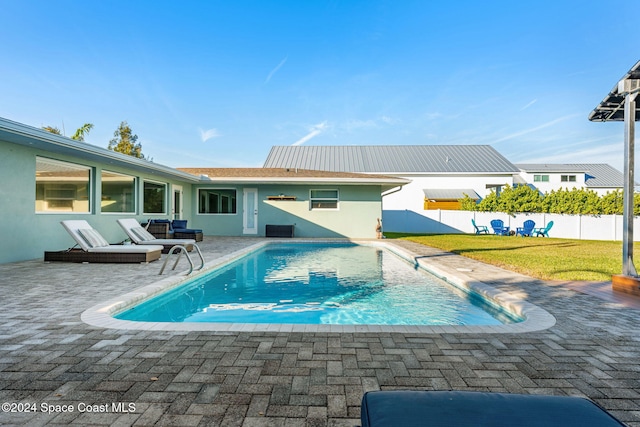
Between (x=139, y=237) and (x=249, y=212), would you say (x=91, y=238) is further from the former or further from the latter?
(x=249, y=212)

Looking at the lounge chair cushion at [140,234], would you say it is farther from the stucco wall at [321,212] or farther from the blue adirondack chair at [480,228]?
the blue adirondack chair at [480,228]

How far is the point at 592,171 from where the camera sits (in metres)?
33.5

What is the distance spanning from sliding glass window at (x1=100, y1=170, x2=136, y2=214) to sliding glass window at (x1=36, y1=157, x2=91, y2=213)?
0.60 m

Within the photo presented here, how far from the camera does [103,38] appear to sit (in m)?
14.0

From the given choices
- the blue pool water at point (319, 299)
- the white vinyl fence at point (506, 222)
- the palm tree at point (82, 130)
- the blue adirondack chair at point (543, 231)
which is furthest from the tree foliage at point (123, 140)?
the blue adirondack chair at point (543, 231)

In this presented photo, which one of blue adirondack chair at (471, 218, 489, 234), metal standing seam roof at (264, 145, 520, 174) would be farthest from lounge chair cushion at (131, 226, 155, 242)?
metal standing seam roof at (264, 145, 520, 174)

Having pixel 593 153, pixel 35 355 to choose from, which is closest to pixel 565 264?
pixel 35 355

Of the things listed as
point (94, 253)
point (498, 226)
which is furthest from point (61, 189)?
point (498, 226)

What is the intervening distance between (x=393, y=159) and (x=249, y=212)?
1534 centimetres

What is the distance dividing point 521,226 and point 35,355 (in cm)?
2160

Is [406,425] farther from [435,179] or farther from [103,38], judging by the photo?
[435,179]

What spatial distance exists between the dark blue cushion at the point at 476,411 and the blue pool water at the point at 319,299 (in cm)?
308

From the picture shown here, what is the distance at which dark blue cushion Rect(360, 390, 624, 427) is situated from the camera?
39.5 inches

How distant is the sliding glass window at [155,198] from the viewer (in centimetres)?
1269
